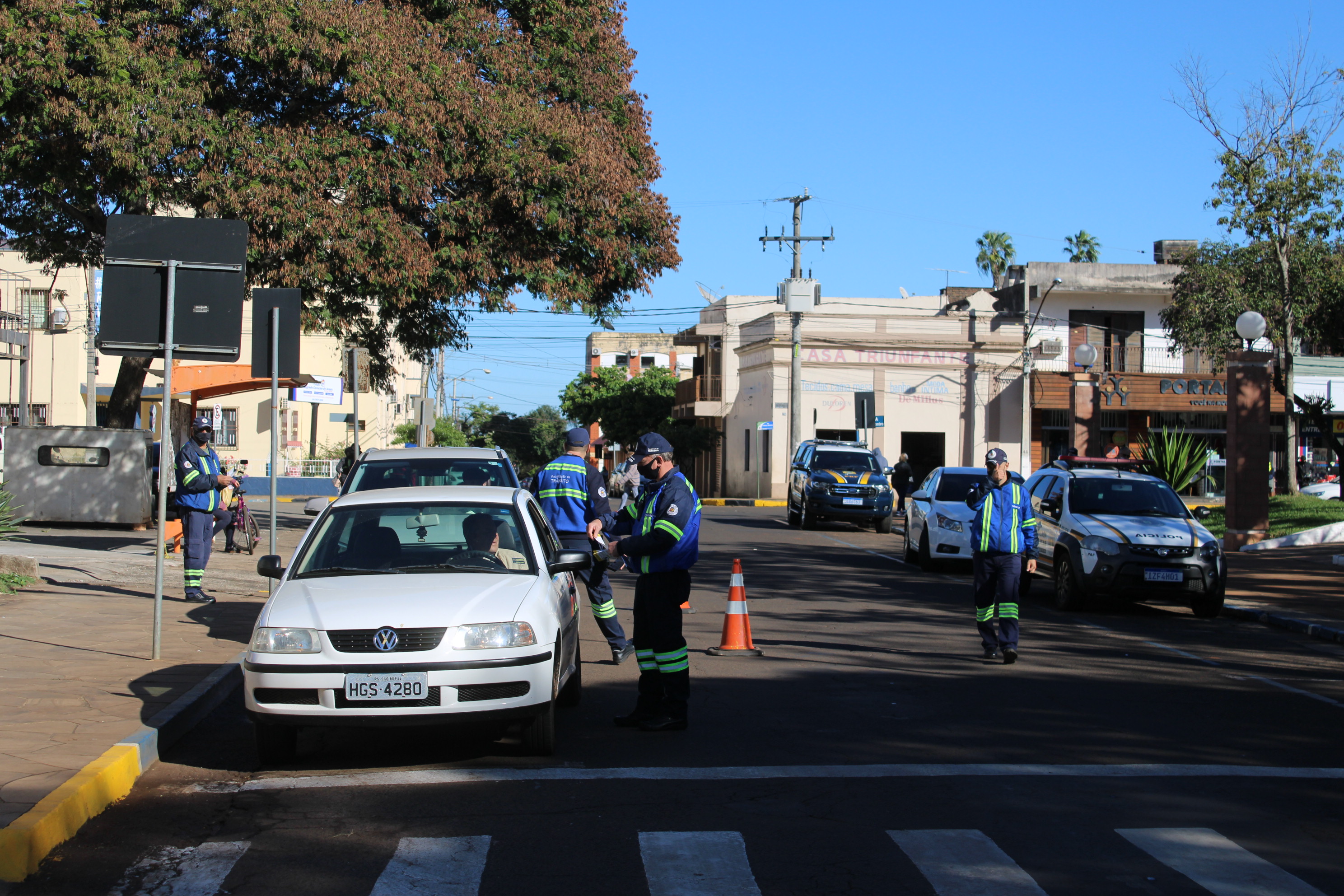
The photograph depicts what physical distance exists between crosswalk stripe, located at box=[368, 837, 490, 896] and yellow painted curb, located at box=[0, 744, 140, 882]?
1.39 m

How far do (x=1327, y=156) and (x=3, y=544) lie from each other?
2334cm

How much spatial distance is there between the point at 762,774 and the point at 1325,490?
101 feet

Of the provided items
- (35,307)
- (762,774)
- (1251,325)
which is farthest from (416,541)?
(35,307)

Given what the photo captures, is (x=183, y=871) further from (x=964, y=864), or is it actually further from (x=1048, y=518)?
(x=1048, y=518)

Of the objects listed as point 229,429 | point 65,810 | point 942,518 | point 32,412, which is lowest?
point 65,810

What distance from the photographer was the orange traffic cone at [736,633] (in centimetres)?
1055

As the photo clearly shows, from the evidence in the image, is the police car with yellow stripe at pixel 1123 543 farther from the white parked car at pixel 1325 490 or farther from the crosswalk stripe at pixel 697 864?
the white parked car at pixel 1325 490

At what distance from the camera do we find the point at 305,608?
261 inches

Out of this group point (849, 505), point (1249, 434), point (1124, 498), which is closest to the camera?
point (1124, 498)

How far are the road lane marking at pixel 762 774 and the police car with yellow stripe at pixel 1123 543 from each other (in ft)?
21.9

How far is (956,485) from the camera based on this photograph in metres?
19.0

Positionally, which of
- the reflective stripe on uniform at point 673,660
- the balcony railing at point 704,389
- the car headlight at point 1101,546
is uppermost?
the balcony railing at point 704,389

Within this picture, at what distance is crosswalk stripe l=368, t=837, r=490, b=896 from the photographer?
15.8 ft

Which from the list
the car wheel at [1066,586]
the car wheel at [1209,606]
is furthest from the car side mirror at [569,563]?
the car wheel at [1209,606]
